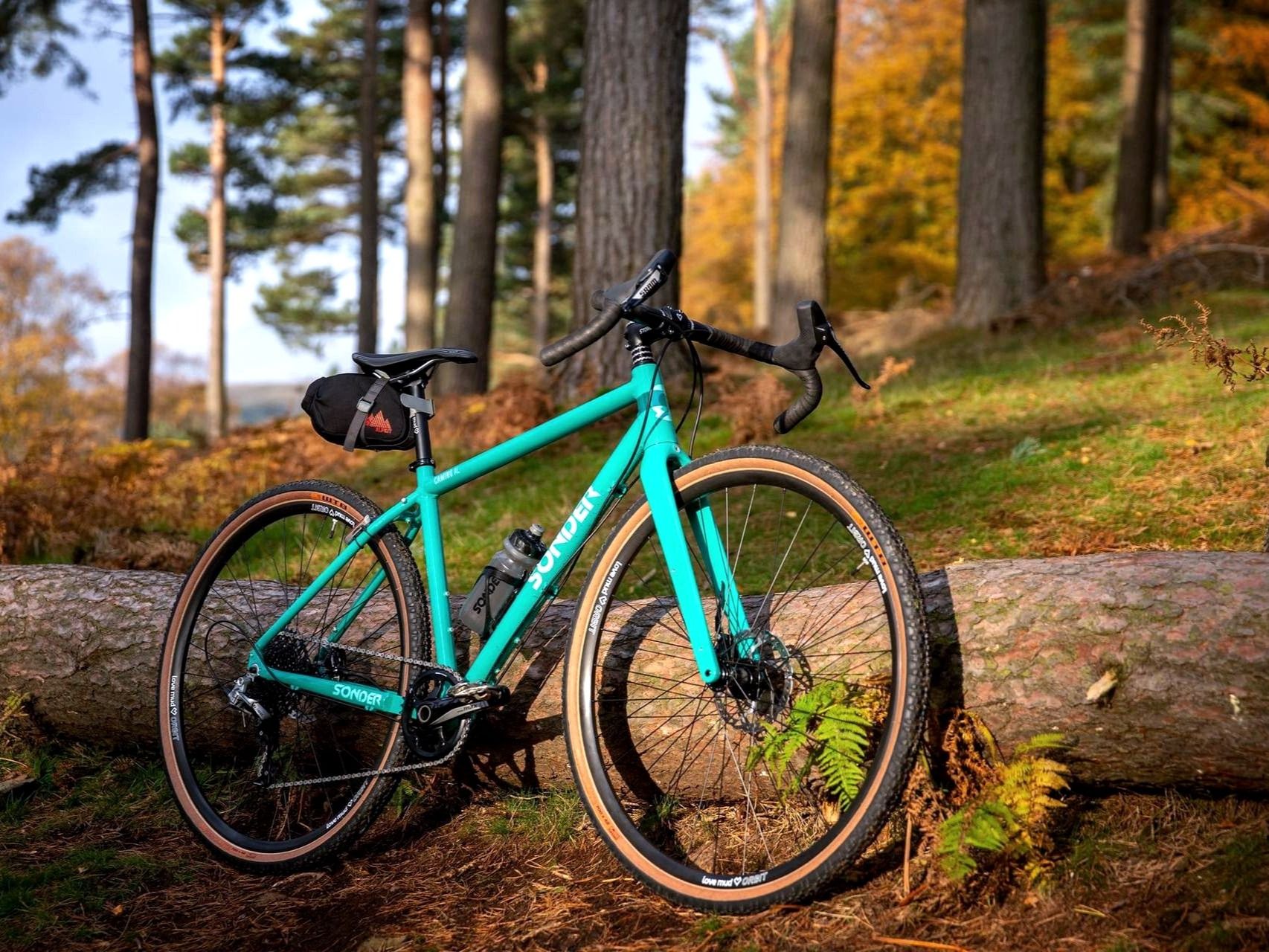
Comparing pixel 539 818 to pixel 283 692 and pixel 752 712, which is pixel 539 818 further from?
pixel 283 692

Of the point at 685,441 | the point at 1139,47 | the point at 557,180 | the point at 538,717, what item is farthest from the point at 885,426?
the point at 557,180

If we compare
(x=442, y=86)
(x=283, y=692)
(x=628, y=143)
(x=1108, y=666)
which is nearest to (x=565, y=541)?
(x=283, y=692)

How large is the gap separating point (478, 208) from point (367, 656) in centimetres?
907

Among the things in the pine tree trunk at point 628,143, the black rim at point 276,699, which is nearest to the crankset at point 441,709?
the black rim at point 276,699

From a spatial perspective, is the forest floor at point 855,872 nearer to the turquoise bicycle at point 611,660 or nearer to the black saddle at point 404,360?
the turquoise bicycle at point 611,660

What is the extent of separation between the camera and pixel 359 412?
339cm

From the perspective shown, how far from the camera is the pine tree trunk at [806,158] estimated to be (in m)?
13.1

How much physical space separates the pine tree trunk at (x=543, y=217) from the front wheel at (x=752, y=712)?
2574 cm

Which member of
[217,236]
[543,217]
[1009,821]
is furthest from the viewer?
[543,217]

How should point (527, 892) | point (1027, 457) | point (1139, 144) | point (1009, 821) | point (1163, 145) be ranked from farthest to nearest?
point (1163, 145)
point (1139, 144)
point (1027, 457)
point (527, 892)
point (1009, 821)

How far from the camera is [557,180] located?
3088 cm

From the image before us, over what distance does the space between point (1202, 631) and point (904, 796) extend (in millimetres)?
873

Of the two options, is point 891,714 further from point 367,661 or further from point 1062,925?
point 367,661

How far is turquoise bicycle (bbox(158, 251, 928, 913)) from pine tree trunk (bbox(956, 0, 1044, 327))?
804cm
